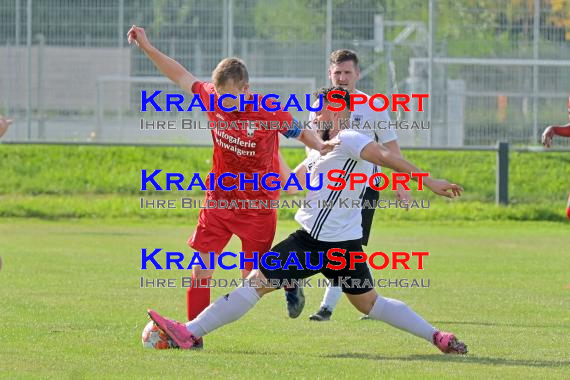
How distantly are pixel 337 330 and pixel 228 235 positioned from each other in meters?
1.24

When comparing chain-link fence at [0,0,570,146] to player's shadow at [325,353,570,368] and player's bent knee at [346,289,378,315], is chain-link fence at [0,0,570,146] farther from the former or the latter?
player's shadow at [325,353,570,368]

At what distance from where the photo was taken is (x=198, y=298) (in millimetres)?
8906

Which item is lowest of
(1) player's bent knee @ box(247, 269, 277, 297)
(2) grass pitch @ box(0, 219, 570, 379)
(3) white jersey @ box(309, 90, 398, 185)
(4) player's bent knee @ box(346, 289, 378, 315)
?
(2) grass pitch @ box(0, 219, 570, 379)

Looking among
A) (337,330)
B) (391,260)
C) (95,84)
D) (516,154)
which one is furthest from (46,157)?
(337,330)

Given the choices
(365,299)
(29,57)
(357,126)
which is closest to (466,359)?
(365,299)

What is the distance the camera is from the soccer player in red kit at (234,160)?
8438mm

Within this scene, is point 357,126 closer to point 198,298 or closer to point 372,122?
point 372,122

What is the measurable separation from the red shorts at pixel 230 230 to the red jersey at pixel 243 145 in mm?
88

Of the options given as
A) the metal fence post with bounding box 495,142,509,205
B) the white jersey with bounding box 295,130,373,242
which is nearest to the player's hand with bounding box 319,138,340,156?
the white jersey with bounding box 295,130,373,242

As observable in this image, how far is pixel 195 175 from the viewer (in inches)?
980

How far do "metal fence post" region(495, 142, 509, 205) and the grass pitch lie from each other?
16.1ft

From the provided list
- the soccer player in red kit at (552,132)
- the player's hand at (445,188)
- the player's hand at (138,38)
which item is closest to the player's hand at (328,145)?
the player's hand at (445,188)

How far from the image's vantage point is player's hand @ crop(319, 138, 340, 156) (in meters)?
8.17

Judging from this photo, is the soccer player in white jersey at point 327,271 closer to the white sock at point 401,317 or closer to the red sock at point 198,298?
the white sock at point 401,317
